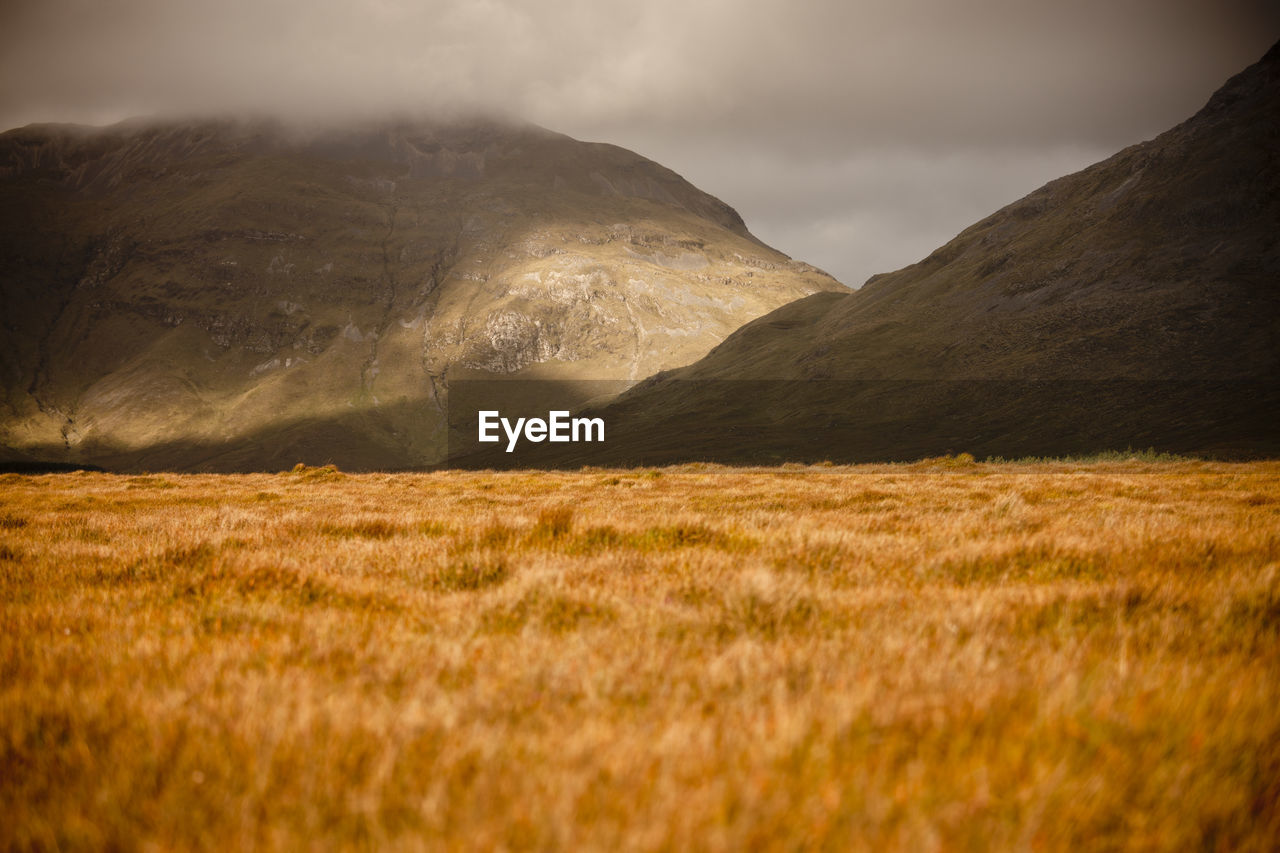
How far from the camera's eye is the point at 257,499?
65.5 feet

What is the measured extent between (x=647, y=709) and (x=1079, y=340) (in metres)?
147

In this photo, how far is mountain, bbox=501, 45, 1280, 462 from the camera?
10281 cm

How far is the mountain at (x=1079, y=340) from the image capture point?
337 feet

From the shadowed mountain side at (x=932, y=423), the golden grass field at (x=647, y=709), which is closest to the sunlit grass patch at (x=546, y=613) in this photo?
the golden grass field at (x=647, y=709)

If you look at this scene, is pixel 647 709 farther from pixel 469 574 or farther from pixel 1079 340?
pixel 1079 340

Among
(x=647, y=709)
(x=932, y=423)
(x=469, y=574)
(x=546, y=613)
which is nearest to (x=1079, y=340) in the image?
(x=932, y=423)

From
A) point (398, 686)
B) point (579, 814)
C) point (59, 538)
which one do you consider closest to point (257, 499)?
point (59, 538)

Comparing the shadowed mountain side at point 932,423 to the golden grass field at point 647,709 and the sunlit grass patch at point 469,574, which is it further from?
the sunlit grass patch at point 469,574

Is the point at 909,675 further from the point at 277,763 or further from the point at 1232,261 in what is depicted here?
the point at 1232,261

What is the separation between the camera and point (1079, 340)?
4756 inches

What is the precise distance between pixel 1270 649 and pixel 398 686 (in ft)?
15.0

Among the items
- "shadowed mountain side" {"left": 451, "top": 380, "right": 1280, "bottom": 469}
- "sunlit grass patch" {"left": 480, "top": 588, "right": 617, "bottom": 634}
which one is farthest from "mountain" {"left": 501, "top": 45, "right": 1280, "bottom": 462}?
"sunlit grass patch" {"left": 480, "top": 588, "right": 617, "bottom": 634}

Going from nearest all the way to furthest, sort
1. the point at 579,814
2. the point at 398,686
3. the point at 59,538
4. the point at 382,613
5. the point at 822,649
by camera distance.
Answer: the point at 579,814 → the point at 398,686 → the point at 822,649 → the point at 382,613 → the point at 59,538

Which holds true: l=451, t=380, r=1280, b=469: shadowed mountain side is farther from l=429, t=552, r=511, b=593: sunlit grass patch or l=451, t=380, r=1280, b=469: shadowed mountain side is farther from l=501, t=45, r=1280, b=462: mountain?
l=429, t=552, r=511, b=593: sunlit grass patch
